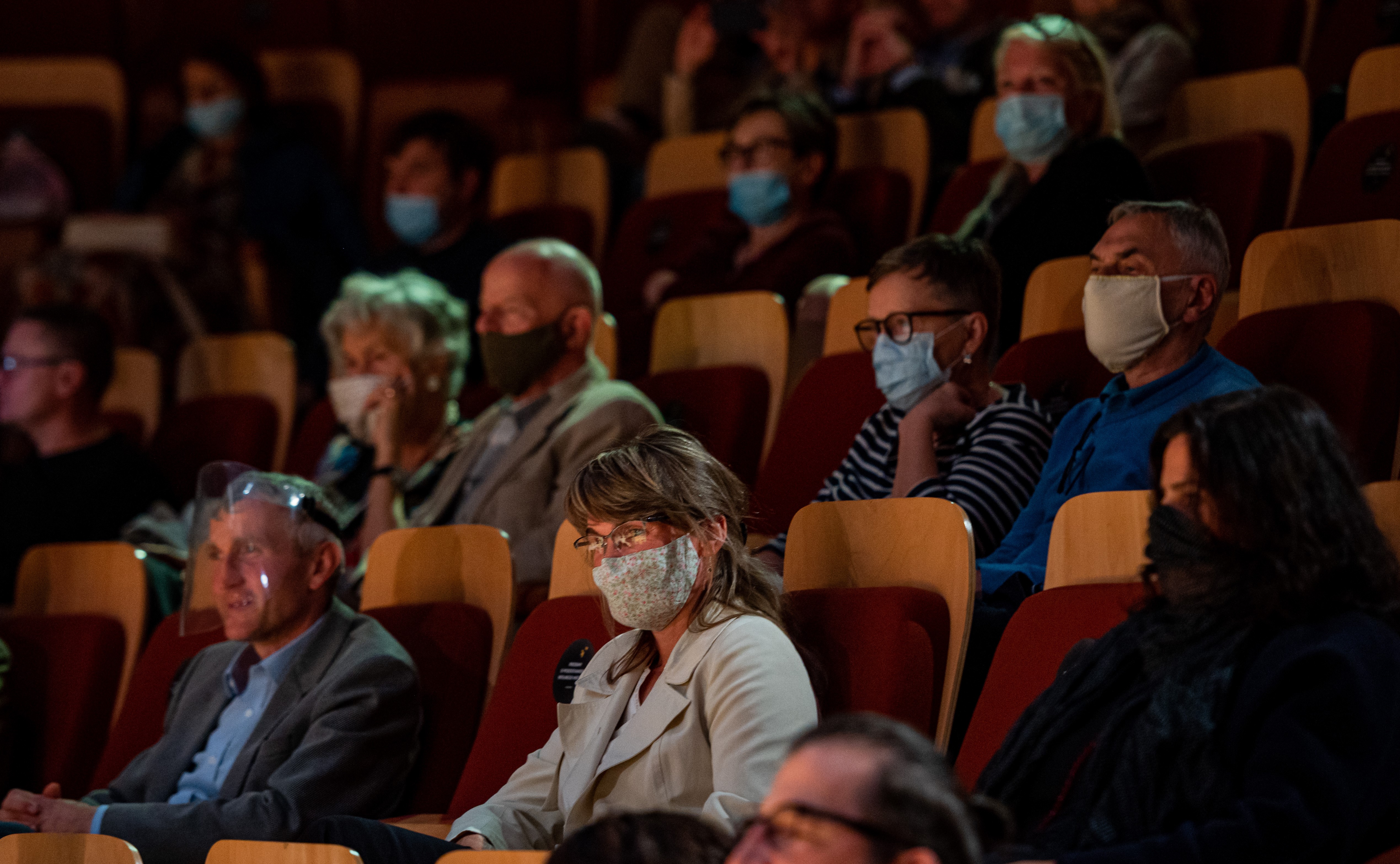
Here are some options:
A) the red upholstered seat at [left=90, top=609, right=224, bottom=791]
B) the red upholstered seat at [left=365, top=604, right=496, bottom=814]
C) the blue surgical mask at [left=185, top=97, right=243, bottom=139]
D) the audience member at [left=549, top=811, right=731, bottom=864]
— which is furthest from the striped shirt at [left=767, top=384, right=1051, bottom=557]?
the blue surgical mask at [left=185, top=97, right=243, bottom=139]

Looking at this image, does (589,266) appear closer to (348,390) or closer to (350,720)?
(348,390)

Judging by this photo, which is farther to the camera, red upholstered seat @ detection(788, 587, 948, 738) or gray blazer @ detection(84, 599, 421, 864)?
gray blazer @ detection(84, 599, 421, 864)

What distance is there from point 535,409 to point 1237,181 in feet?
4.75

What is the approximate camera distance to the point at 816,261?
3.62 meters

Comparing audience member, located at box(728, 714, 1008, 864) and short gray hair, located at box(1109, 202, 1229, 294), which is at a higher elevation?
short gray hair, located at box(1109, 202, 1229, 294)

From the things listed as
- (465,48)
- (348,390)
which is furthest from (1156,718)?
(465,48)

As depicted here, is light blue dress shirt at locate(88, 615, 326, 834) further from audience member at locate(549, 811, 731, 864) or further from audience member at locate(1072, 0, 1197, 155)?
audience member at locate(1072, 0, 1197, 155)

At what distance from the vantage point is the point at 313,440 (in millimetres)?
3898

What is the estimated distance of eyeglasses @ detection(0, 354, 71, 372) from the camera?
12.7 ft

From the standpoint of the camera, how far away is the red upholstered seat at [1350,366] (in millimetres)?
2297

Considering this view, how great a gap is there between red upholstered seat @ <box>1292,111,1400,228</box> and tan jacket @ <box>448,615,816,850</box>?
153 cm

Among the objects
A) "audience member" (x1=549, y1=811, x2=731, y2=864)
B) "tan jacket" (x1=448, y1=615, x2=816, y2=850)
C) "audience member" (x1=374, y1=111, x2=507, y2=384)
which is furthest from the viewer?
"audience member" (x1=374, y1=111, x2=507, y2=384)

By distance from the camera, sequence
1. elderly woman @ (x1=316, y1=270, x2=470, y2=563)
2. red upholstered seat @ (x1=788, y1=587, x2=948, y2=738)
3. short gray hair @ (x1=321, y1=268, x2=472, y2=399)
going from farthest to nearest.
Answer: short gray hair @ (x1=321, y1=268, x2=472, y2=399), elderly woman @ (x1=316, y1=270, x2=470, y2=563), red upholstered seat @ (x1=788, y1=587, x2=948, y2=738)

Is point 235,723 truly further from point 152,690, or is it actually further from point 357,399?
point 357,399
